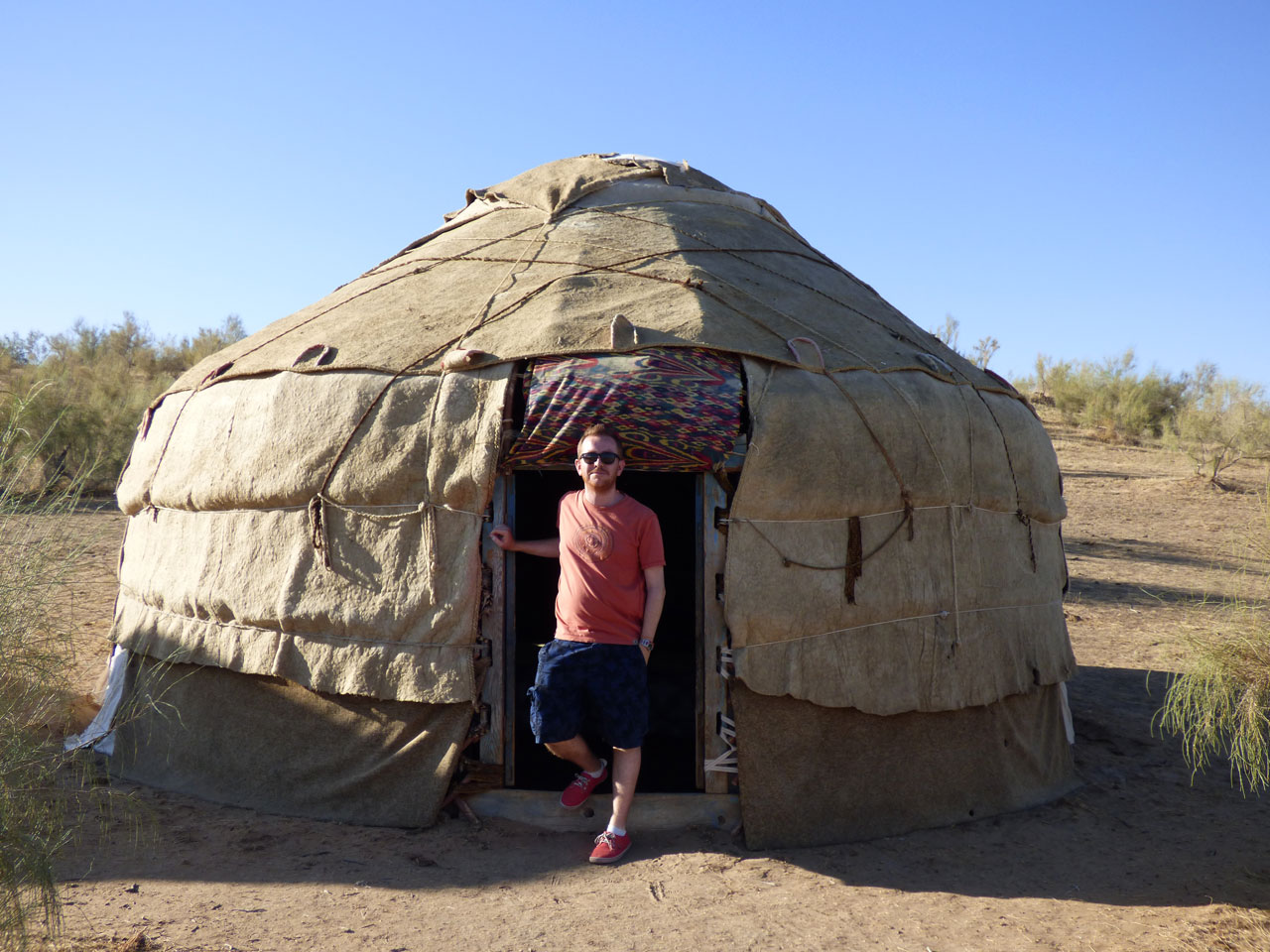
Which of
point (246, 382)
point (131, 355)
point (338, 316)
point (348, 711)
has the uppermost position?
point (131, 355)

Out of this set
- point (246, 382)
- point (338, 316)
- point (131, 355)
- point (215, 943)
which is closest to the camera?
point (215, 943)

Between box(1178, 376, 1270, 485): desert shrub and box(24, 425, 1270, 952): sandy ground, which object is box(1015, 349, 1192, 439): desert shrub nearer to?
box(1178, 376, 1270, 485): desert shrub

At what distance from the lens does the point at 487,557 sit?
13.4 feet

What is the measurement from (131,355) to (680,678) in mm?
16356

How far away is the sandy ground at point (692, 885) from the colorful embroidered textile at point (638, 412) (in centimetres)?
155

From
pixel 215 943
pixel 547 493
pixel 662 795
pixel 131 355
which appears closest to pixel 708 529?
pixel 662 795

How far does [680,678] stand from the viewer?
6.35 meters

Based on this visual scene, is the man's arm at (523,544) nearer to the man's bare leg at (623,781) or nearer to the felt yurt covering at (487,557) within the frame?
the felt yurt covering at (487,557)

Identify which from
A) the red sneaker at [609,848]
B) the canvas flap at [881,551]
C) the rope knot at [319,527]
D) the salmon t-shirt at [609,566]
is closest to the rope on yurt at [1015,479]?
the canvas flap at [881,551]

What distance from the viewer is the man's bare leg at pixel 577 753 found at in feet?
12.6

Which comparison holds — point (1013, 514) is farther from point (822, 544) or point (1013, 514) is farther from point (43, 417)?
point (43, 417)

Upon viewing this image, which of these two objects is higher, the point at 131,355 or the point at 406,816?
the point at 131,355

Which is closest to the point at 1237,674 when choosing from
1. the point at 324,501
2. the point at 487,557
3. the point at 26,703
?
the point at 487,557

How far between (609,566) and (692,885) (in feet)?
3.91
